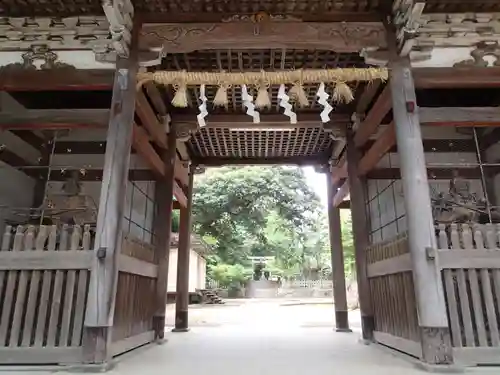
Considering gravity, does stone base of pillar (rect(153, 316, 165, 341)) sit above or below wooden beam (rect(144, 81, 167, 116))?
below

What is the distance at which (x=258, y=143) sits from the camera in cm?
800

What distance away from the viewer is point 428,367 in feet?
11.1

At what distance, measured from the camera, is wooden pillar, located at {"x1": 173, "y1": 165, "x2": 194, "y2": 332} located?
7.38 m

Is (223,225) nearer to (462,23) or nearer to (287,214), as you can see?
(287,214)

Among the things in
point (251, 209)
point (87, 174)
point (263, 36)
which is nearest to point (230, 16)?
point (263, 36)

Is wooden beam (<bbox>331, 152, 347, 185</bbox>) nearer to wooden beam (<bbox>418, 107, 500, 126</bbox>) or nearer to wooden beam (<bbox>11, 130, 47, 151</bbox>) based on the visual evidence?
wooden beam (<bbox>418, 107, 500, 126</bbox>)

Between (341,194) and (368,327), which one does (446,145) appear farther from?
(368,327)

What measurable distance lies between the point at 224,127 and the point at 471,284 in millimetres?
4575

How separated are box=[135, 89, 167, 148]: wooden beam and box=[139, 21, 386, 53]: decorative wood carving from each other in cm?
72

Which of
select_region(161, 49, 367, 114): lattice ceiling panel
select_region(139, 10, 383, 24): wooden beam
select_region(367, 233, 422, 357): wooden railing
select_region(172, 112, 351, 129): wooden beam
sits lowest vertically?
select_region(367, 233, 422, 357): wooden railing

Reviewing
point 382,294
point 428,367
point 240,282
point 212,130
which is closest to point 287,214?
point 240,282

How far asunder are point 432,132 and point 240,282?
23.0m

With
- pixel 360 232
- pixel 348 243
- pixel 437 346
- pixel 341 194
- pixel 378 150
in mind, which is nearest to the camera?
pixel 437 346

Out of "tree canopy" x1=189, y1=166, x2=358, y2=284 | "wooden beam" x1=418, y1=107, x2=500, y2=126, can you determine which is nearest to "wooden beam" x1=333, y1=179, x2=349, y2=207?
"wooden beam" x1=418, y1=107, x2=500, y2=126
